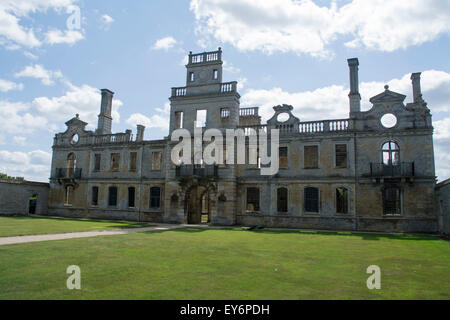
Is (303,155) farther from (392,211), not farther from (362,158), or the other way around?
(392,211)

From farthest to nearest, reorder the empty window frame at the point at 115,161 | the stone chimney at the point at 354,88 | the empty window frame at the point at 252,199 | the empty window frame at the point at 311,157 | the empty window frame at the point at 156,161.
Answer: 1. the empty window frame at the point at 115,161
2. the empty window frame at the point at 156,161
3. the empty window frame at the point at 252,199
4. the empty window frame at the point at 311,157
5. the stone chimney at the point at 354,88

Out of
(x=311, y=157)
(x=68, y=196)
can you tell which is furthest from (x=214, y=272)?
(x=68, y=196)

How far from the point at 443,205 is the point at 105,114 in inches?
1310

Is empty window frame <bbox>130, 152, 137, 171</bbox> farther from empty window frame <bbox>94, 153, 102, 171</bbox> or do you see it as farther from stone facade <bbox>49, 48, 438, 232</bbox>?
empty window frame <bbox>94, 153, 102, 171</bbox>

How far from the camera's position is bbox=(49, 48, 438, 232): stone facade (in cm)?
2394

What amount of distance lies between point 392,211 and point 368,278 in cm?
1816

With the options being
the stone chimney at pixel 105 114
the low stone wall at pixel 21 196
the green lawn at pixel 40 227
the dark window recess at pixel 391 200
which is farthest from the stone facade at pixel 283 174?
the green lawn at pixel 40 227

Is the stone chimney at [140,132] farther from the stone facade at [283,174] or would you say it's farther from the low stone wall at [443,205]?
the low stone wall at [443,205]

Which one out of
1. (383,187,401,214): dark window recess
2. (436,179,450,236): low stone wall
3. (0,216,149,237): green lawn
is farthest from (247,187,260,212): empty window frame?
(436,179,450,236): low stone wall

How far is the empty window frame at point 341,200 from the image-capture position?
83.3 feet

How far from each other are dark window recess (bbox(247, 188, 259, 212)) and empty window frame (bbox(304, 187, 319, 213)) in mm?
4176

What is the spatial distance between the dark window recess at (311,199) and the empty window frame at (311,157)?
6.33 feet

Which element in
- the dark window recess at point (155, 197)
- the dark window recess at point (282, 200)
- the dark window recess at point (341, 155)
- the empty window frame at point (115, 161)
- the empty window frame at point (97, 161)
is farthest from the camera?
the empty window frame at point (97, 161)

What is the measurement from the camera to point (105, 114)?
121ft
